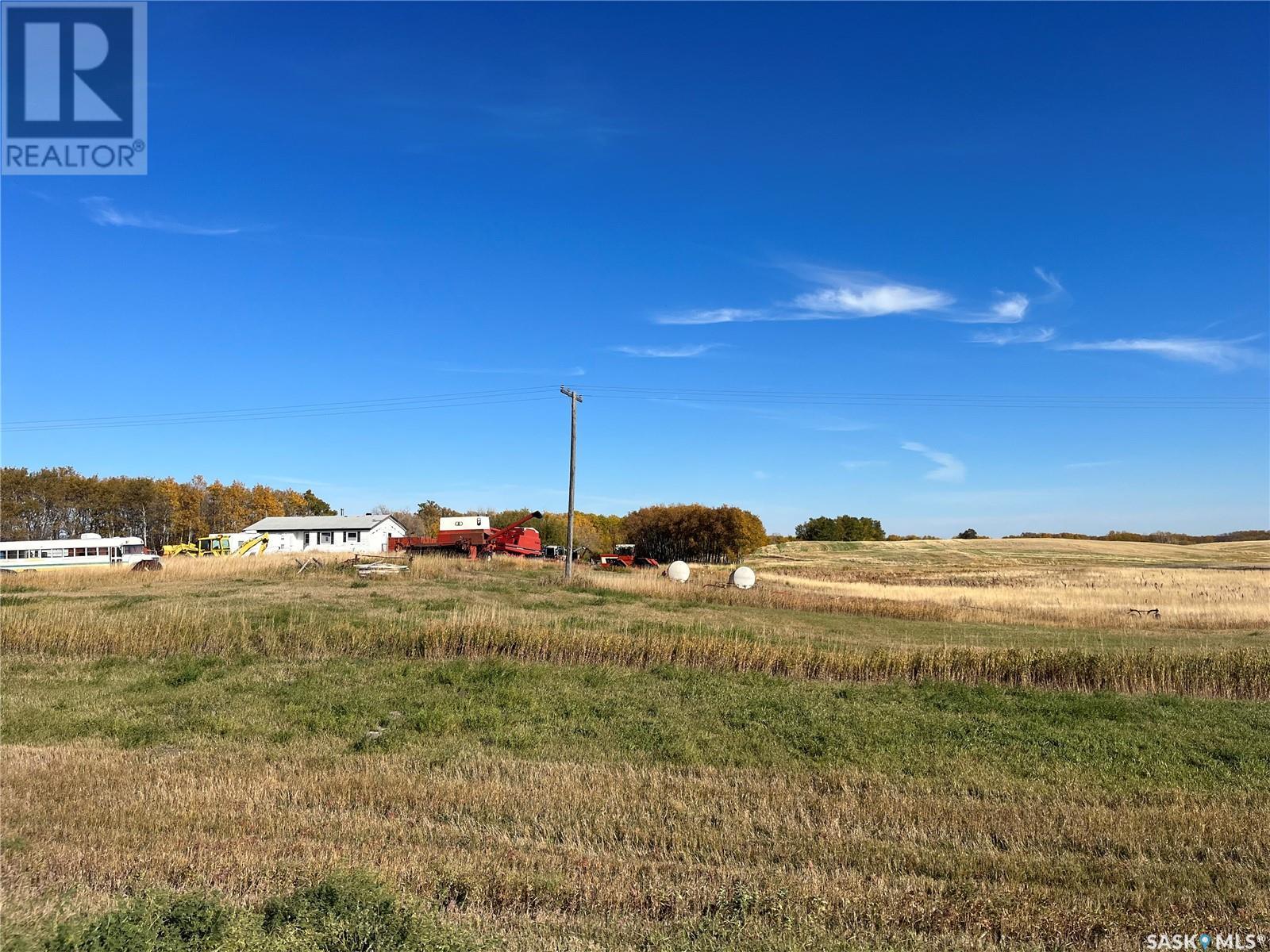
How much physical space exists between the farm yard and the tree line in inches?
3516

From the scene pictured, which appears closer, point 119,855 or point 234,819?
point 119,855

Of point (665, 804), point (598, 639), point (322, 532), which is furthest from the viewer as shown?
point (322, 532)

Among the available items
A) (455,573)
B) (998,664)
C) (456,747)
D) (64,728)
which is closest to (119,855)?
(456,747)

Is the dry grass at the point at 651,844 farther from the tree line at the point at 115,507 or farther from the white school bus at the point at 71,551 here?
the tree line at the point at 115,507

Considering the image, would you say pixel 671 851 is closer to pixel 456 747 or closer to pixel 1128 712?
pixel 456 747

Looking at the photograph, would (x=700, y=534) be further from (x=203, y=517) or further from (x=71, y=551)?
(x=203, y=517)

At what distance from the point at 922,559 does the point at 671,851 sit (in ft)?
298

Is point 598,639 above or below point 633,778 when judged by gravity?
above

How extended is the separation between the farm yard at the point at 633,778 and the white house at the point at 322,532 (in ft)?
193

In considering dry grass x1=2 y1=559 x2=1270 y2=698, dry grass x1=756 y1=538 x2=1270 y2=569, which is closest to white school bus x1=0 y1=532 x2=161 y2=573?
dry grass x1=2 y1=559 x2=1270 y2=698

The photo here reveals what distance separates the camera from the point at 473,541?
49.3m

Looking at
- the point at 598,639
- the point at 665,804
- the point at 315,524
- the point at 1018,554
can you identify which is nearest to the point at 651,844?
the point at 665,804

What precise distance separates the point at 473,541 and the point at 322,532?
36902 millimetres

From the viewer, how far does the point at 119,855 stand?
686cm
